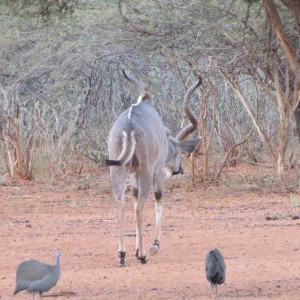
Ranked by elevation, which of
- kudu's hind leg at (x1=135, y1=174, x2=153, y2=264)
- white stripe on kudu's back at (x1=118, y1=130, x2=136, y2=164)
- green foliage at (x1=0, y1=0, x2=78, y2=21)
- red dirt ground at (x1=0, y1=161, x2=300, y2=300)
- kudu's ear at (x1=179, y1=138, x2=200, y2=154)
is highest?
green foliage at (x1=0, y1=0, x2=78, y2=21)

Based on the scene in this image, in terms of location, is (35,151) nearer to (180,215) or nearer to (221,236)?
(180,215)

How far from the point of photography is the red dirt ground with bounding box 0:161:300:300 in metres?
9.20

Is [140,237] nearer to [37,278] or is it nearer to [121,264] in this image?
[121,264]

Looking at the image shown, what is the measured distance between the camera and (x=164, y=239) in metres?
13.0

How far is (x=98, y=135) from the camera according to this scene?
22.5 meters

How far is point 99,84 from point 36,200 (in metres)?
6.10

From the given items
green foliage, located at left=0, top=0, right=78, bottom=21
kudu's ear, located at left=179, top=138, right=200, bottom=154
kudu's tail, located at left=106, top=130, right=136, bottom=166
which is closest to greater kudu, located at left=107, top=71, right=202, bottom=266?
kudu's tail, located at left=106, top=130, right=136, bottom=166

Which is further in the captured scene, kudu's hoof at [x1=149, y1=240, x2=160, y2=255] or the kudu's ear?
the kudu's ear

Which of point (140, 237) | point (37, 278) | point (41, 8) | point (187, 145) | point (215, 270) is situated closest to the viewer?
point (37, 278)

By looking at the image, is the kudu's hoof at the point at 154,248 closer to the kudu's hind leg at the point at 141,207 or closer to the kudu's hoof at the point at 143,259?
the kudu's hind leg at the point at 141,207

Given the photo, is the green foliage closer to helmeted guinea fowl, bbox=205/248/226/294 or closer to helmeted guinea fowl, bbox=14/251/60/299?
helmeted guinea fowl, bbox=14/251/60/299

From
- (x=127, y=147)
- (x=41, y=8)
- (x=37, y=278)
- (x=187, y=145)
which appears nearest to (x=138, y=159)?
(x=127, y=147)

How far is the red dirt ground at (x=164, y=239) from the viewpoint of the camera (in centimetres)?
920

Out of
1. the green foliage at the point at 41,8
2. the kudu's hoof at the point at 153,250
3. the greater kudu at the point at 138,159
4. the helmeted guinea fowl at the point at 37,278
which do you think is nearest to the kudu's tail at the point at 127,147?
the greater kudu at the point at 138,159
